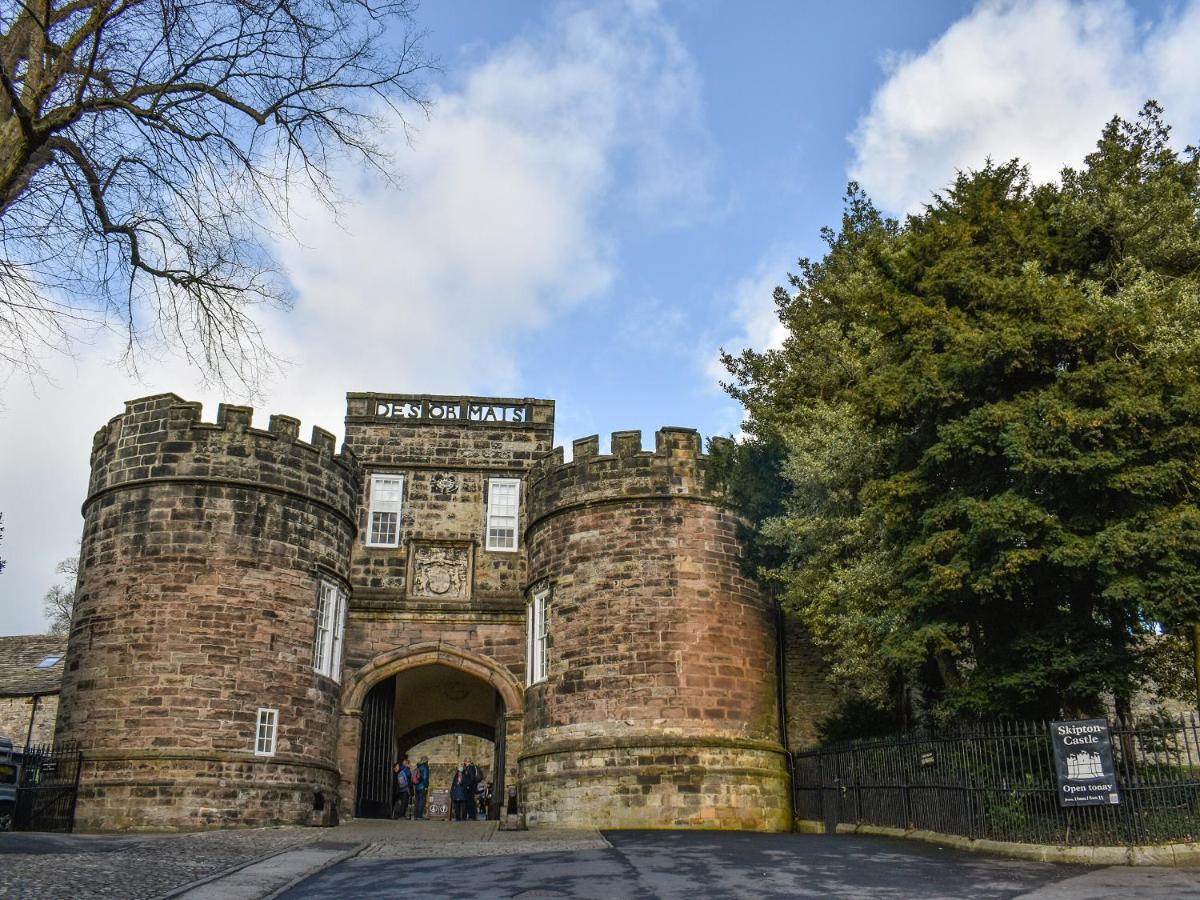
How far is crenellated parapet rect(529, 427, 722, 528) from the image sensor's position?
21.7m

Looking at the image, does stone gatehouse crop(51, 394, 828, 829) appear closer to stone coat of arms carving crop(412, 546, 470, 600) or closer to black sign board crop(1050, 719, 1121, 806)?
stone coat of arms carving crop(412, 546, 470, 600)

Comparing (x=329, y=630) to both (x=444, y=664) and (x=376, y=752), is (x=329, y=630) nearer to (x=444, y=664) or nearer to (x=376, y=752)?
(x=444, y=664)

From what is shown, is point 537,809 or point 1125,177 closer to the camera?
point 1125,177

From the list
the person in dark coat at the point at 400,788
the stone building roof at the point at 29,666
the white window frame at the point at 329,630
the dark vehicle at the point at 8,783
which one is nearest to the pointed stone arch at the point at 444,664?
the white window frame at the point at 329,630

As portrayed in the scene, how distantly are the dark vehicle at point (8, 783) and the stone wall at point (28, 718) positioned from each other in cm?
954

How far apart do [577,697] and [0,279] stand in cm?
1379

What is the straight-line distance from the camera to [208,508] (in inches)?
814

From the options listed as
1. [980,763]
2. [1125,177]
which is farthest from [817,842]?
[1125,177]

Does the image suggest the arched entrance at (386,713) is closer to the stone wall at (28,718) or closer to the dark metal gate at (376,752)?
the dark metal gate at (376,752)

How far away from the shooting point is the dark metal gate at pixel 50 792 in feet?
62.4

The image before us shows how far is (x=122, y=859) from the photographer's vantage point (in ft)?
43.7

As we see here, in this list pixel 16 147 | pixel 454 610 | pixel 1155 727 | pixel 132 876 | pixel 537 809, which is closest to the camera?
pixel 16 147

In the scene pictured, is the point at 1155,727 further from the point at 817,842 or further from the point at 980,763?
the point at 817,842

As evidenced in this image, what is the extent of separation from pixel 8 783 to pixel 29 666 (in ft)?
45.1
